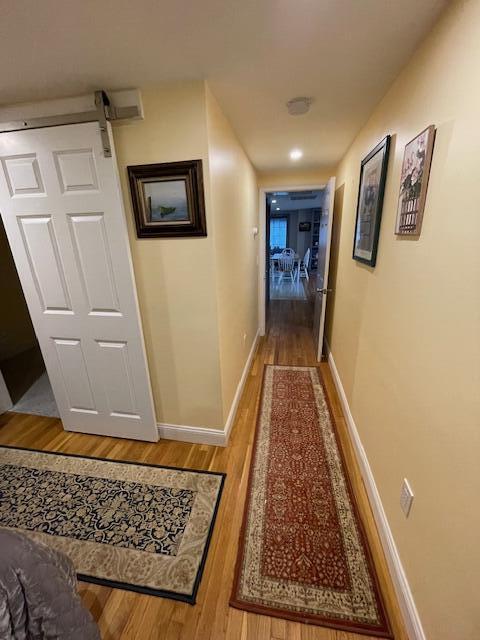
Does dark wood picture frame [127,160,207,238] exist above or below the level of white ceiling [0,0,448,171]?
below

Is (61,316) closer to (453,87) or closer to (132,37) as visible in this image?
(132,37)

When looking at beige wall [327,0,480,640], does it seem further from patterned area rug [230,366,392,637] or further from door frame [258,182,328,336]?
door frame [258,182,328,336]

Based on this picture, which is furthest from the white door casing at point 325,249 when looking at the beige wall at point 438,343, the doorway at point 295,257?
the beige wall at point 438,343

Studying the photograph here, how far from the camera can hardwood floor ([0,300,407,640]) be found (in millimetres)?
1032

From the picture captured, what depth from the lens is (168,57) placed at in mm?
1136

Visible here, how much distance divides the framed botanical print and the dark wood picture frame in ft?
3.26

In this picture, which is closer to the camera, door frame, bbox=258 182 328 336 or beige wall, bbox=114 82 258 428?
beige wall, bbox=114 82 258 428

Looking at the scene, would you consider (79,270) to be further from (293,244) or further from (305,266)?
(293,244)

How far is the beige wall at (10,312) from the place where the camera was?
3.25 m

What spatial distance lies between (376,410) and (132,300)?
1.59 m

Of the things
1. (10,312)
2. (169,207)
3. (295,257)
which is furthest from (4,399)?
(295,257)

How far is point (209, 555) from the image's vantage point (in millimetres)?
1282

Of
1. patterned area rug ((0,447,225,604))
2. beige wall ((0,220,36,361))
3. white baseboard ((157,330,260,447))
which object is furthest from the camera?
beige wall ((0,220,36,361))

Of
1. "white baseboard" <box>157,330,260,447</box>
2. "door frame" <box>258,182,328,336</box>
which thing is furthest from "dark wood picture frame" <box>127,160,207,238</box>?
"door frame" <box>258,182,328,336</box>
